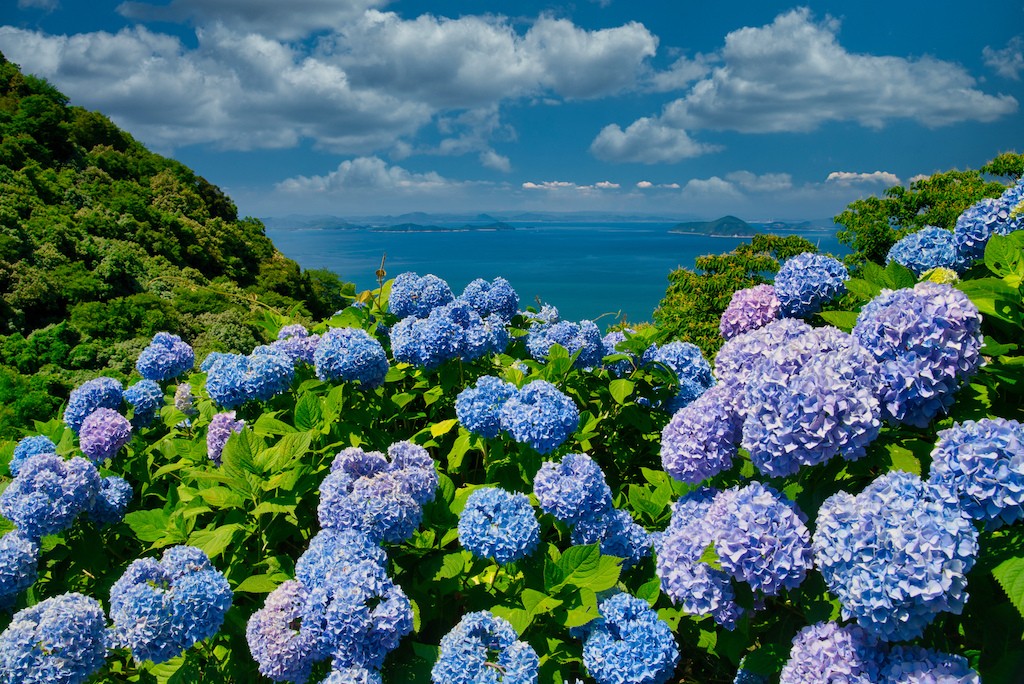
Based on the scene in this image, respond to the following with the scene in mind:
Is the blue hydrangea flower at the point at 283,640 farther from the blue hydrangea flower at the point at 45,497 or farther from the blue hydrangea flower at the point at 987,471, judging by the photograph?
the blue hydrangea flower at the point at 987,471

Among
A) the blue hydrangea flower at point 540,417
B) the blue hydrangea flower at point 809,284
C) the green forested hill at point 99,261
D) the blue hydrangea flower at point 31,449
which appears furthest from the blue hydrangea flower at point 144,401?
the blue hydrangea flower at point 809,284

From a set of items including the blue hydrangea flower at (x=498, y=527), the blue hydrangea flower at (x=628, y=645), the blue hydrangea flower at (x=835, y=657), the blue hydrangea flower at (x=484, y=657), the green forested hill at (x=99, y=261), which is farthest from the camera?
the green forested hill at (x=99, y=261)

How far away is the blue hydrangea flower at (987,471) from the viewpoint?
1.46m

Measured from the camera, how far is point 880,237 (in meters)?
17.7

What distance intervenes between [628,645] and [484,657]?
557 millimetres

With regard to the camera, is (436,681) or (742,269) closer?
(436,681)

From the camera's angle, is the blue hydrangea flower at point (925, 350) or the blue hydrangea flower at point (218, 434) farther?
the blue hydrangea flower at point (218, 434)

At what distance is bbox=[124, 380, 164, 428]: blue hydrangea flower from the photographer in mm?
3332

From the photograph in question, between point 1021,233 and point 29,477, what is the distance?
15.7 ft

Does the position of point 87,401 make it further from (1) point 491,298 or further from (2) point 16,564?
(1) point 491,298

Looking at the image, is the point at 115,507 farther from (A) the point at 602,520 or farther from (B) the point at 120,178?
(B) the point at 120,178

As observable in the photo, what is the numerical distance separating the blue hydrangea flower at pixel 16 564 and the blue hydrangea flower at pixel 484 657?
2173mm

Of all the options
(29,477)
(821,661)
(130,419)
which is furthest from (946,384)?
(130,419)

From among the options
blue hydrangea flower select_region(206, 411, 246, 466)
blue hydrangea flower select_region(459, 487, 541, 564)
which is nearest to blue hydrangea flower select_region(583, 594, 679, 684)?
blue hydrangea flower select_region(459, 487, 541, 564)
